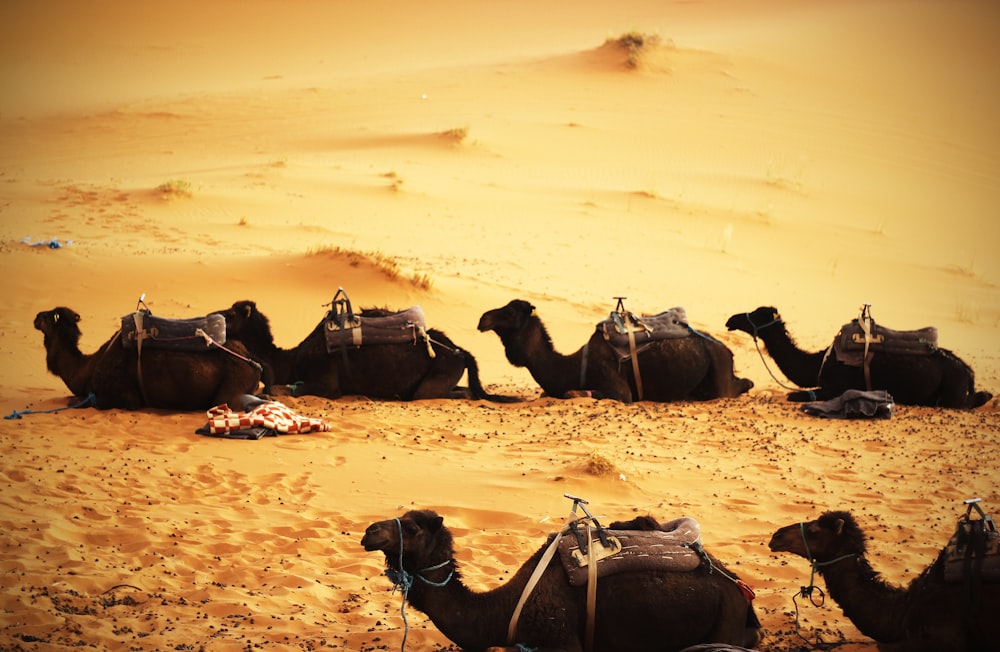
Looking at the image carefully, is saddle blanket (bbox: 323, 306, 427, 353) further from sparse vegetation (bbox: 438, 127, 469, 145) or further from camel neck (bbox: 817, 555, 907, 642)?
sparse vegetation (bbox: 438, 127, 469, 145)

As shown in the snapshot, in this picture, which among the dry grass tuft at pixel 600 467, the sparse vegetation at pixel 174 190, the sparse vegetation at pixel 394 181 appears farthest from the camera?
the sparse vegetation at pixel 394 181

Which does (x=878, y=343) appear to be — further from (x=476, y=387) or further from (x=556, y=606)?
(x=556, y=606)

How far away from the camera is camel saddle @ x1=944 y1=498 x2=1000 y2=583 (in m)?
5.40

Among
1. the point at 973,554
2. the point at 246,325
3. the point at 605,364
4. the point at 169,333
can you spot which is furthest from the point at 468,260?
the point at 973,554

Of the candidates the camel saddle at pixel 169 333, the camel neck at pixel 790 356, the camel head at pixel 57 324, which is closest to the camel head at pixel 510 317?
the camel neck at pixel 790 356

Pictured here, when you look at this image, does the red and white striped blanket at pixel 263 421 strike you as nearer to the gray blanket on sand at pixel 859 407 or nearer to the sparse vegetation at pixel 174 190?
the gray blanket on sand at pixel 859 407

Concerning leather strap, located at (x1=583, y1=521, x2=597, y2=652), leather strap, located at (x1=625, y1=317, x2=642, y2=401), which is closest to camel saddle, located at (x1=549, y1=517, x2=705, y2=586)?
leather strap, located at (x1=583, y1=521, x2=597, y2=652)

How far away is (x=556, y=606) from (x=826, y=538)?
68.5 inches

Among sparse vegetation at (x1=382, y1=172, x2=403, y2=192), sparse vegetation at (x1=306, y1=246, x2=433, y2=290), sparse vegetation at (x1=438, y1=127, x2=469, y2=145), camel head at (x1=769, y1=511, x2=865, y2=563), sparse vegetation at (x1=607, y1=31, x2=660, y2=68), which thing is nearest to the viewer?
camel head at (x1=769, y1=511, x2=865, y2=563)

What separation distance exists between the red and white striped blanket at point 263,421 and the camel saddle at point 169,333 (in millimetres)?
781

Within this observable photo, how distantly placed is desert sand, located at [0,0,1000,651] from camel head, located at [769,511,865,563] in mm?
604

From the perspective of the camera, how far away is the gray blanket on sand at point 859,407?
11961mm

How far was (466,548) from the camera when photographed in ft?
25.5

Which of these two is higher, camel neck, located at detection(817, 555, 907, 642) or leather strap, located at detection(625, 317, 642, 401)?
leather strap, located at detection(625, 317, 642, 401)
